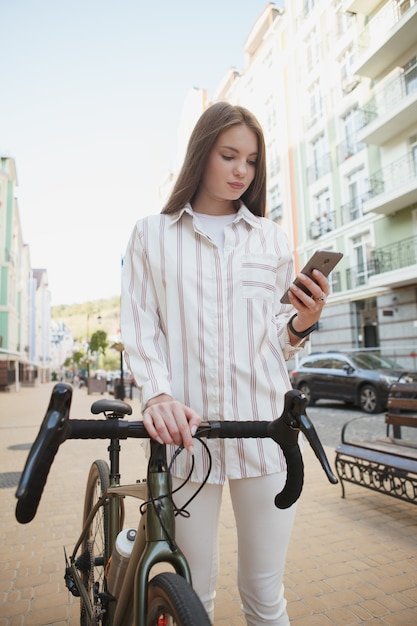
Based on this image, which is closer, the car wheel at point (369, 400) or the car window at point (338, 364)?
the car wheel at point (369, 400)

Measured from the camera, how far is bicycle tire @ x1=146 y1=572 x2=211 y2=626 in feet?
3.12

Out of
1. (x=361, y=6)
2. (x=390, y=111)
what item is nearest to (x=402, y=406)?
(x=390, y=111)

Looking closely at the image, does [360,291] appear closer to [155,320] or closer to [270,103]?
[270,103]

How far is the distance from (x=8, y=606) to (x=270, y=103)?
28454mm

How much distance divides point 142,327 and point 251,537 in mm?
705

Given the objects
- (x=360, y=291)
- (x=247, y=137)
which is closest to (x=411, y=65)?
(x=360, y=291)

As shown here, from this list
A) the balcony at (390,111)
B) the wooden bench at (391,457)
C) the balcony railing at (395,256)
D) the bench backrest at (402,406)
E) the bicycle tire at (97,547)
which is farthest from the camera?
the balcony railing at (395,256)

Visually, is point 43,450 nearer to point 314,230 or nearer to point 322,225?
point 322,225

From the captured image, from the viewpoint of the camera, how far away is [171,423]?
1.14m

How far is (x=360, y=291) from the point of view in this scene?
19328 millimetres

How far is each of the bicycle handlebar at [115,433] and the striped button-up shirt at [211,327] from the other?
225mm

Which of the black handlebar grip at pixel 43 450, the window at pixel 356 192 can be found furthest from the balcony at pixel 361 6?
the black handlebar grip at pixel 43 450

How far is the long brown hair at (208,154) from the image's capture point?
60.9 inches

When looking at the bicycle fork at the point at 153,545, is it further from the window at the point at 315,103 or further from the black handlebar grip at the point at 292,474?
the window at the point at 315,103
